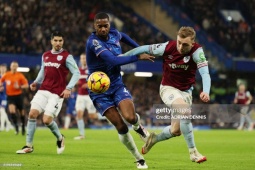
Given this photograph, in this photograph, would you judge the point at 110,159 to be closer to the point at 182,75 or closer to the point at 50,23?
the point at 182,75

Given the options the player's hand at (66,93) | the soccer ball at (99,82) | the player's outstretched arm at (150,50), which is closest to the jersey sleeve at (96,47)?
the soccer ball at (99,82)

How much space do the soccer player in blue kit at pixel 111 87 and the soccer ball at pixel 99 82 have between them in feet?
0.82

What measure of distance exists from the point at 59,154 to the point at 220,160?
342cm

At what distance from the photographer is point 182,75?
11.2 m

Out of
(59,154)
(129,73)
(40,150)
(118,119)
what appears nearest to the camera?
(118,119)

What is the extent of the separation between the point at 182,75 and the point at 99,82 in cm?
177

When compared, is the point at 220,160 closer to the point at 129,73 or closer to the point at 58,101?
the point at 58,101

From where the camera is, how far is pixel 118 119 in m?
10.2

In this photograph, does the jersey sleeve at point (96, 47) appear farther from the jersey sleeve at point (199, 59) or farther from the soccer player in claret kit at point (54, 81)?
the soccer player in claret kit at point (54, 81)

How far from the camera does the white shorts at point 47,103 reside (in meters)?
13.6

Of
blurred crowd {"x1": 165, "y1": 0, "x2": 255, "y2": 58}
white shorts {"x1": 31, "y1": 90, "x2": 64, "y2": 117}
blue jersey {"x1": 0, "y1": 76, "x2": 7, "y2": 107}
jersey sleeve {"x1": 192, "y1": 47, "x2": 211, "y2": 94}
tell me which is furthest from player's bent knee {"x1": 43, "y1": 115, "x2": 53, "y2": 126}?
blurred crowd {"x1": 165, "y1": 0, "x2": 255, "y2": 58}

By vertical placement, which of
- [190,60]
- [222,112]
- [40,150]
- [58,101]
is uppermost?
[190,60]

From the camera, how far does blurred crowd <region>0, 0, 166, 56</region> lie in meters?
32.5

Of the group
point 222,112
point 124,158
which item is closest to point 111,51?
point 124,158
